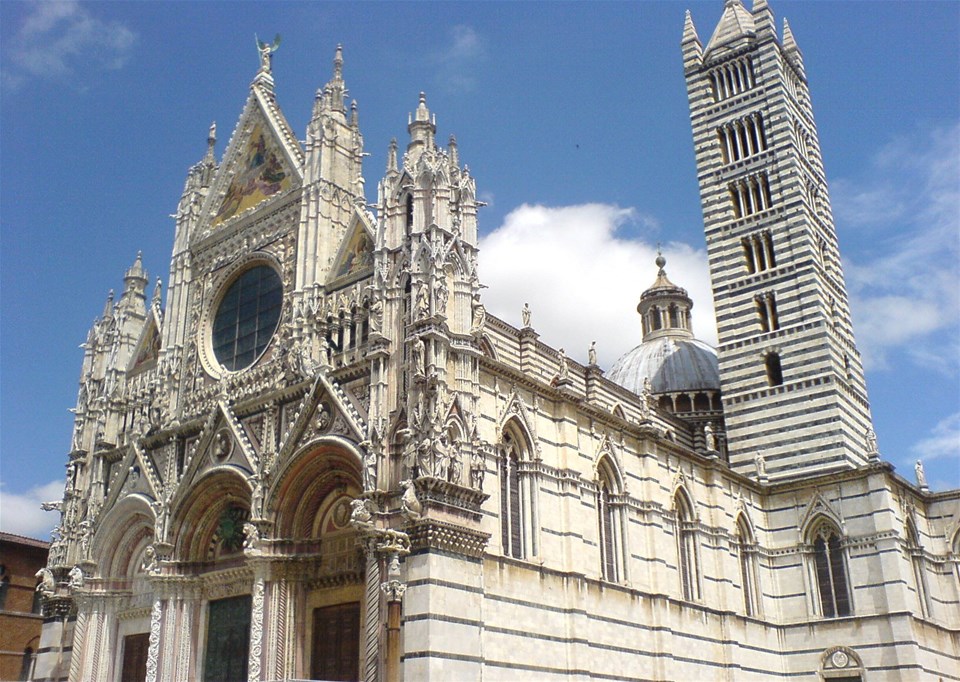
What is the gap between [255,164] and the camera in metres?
28.5

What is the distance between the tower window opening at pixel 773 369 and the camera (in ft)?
112

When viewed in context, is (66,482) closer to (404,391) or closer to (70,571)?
(70,571)

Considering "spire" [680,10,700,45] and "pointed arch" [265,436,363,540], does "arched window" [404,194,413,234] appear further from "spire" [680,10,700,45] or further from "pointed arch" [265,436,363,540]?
"spire" [680,10,700,45]

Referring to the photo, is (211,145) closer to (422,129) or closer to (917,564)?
(422,129)

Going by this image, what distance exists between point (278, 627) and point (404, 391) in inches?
229

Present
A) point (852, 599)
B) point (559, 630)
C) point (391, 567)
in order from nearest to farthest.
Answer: point (391, 567) < point (559, 630) < point (852, 599)

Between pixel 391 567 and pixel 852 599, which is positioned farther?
pixel 852 599

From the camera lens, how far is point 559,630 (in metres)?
21.5

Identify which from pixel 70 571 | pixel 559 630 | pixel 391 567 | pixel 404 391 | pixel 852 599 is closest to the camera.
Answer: pixel 391 567

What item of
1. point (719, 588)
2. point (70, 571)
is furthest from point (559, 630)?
point (70, 571)

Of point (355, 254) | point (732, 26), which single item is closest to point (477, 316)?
point (355, 254)

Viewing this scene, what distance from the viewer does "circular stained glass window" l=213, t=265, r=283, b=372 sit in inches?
1008

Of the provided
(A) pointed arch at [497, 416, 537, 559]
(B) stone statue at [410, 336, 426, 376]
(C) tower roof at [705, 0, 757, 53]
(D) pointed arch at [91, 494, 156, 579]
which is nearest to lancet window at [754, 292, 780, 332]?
(C) tower roof at [705, 0, 757, 53]

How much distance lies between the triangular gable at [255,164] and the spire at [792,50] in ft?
71.5
